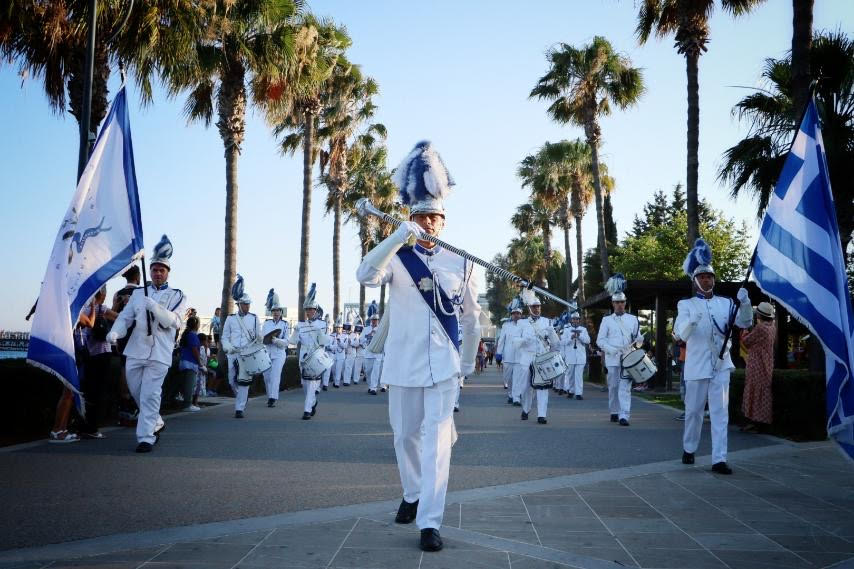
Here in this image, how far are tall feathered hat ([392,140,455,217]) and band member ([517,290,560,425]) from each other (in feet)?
25.7

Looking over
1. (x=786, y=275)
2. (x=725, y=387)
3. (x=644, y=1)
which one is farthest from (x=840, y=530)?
(x=644, y=1)

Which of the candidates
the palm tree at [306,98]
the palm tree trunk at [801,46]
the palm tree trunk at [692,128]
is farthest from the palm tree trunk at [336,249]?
the palm tree trunk at [801,46]

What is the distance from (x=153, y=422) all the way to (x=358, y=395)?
44.2ft

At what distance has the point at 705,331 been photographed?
8.77 metres

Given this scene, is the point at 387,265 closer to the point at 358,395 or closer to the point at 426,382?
the point at 426,382

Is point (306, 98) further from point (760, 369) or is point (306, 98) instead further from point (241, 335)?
point (760, 369)

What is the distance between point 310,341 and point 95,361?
21.4 ft

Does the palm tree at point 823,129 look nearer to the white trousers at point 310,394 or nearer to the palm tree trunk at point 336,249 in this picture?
the white trousers at point 310,394

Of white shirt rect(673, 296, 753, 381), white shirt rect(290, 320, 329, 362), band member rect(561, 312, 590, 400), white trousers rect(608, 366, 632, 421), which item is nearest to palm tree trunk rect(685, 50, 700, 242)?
band member rect(561, 312, 590, 400)

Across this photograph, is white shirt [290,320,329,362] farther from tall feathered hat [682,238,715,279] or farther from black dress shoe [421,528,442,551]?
black dress shoe [421,528,442,551]

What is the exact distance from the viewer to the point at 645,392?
25062 mm

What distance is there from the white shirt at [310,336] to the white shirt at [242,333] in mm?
1120

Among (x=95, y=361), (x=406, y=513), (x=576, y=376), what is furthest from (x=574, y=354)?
(x=406, y=513)

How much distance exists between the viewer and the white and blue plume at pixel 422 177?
5730 mm
